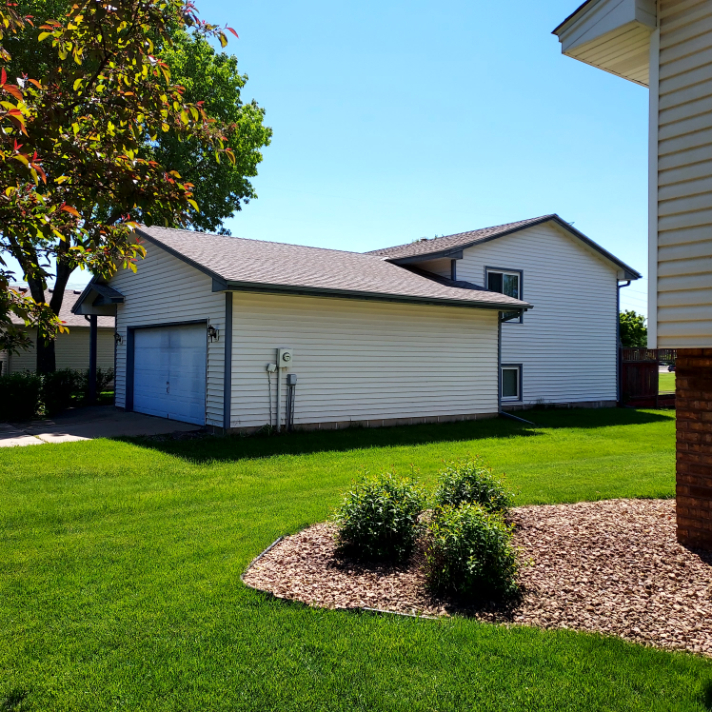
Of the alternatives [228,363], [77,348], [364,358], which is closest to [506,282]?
[364,358]

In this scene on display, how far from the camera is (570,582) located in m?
4.45

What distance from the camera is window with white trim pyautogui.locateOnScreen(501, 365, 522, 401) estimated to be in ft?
62.1

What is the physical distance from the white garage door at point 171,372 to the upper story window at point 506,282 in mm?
9370

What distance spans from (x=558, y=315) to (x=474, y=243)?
13.9 ft

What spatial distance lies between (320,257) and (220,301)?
522 cm

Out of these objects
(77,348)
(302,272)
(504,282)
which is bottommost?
(77,348)

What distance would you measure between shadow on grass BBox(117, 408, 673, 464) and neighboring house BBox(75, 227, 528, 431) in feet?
1.97

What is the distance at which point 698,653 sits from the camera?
350cm

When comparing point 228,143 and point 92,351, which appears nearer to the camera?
point 92,351

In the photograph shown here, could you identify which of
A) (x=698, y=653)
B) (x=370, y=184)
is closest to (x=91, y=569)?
(x=698, y=653)

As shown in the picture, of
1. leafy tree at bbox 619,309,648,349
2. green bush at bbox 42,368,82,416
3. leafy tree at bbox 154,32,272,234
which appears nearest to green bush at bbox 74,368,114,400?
green bush at bbox 42,368,82,416

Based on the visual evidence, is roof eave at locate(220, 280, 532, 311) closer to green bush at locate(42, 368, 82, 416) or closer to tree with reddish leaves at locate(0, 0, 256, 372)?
tree with reddish leaves at locate(0, 0, 256, 372)

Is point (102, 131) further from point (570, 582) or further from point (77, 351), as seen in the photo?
point (77, 351)

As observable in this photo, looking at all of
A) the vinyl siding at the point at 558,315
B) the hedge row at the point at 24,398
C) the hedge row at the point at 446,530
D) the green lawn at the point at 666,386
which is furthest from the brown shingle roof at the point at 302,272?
the green lawn at the point at 666,386
